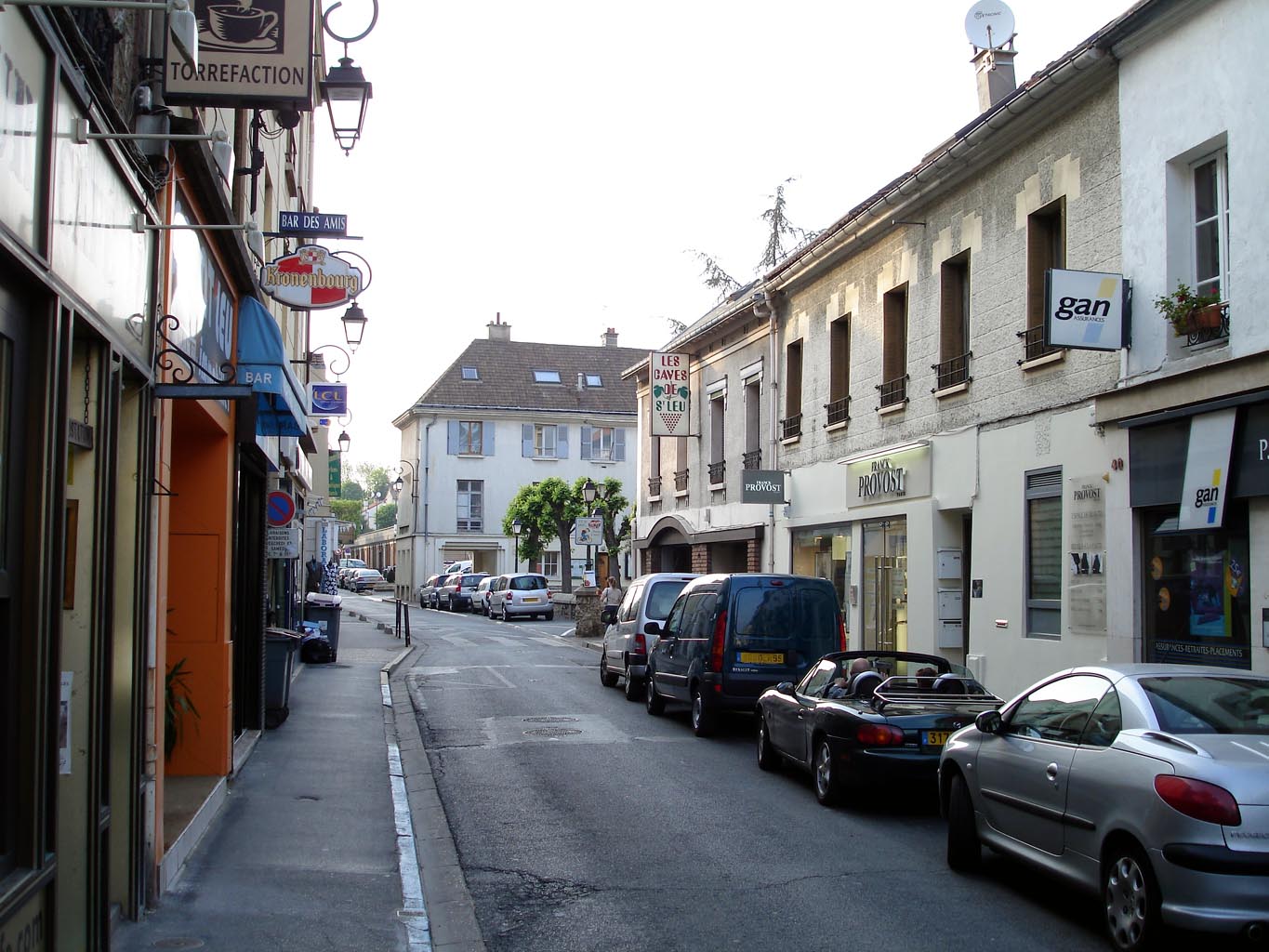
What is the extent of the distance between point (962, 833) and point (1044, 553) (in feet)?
25.2

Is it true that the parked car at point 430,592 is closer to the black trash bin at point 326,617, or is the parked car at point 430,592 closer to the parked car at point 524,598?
the parked car at point 524,598

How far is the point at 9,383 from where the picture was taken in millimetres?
4719

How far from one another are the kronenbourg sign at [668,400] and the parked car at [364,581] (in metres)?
47.4

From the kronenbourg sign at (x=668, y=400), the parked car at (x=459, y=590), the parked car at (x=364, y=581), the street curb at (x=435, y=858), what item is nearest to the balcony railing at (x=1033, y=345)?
the street curb at (x=435, y=858)

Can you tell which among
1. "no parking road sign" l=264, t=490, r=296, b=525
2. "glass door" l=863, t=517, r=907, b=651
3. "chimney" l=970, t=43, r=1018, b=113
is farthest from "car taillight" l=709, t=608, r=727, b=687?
"chimney" l=970, t=43, r=1018, b=113

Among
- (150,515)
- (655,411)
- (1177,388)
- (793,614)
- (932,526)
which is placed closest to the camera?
(150,515)

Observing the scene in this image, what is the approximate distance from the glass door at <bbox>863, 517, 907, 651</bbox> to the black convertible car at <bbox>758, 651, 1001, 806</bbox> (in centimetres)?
802

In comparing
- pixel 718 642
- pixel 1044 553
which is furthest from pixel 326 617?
pixel 1044 553

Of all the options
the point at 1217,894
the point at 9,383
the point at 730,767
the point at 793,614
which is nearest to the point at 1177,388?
the point at 793,614

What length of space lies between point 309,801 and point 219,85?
221 inches

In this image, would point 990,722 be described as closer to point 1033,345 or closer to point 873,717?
point 873,717

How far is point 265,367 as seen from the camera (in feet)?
32.9

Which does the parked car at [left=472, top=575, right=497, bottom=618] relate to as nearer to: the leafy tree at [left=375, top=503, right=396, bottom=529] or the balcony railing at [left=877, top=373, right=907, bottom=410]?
the balcony railing at [left=877, top=373, right=907, bottom=410]

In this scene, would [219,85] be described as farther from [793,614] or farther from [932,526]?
[932,526]
